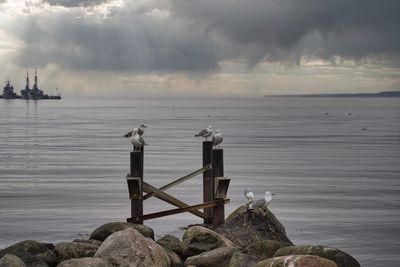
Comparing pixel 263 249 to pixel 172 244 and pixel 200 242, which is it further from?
pixel 172 244

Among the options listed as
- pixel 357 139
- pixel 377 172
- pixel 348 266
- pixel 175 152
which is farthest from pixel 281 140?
pixel 348 266

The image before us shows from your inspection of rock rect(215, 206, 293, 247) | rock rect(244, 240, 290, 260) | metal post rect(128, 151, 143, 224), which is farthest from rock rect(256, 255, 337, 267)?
metal post rect(128, 151, 143, 224)

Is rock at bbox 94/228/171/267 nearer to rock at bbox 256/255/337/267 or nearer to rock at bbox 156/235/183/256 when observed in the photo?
rock at bbox 156/235/183/256

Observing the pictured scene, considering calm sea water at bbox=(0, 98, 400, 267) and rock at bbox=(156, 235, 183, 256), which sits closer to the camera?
rock at bbox=(156, 235, 183, 256)

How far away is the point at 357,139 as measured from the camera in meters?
74.1

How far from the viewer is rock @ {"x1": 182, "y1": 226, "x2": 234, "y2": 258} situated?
15492 millimetres

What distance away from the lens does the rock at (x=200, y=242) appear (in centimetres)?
1549

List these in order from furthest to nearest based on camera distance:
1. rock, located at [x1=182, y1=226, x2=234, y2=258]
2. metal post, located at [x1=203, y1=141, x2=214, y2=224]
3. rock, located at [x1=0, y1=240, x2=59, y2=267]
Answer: metal post, located at [x1=203, y1=141, x2=214, y2=224] → rock, located at [x1=182, y1=226, x2=234, y2=258] → rock, located at [x1=0, y1=240, x2=59, y2=267]

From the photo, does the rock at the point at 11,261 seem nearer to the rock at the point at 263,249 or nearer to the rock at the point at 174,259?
the rock at the point at 174,259

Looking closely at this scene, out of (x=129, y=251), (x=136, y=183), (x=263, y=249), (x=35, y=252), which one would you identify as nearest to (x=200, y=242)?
(x=263, y=249)

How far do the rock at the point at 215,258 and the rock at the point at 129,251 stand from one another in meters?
0.91

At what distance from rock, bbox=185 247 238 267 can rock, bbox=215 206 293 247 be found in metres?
2.72


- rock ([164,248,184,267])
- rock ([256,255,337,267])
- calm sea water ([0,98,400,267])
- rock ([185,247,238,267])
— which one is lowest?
calm sea water ([0,98,400,267])

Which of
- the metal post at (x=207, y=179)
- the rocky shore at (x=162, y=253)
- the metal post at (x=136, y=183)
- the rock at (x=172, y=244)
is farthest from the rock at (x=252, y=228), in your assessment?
the metal post at (x=207, y=179)
